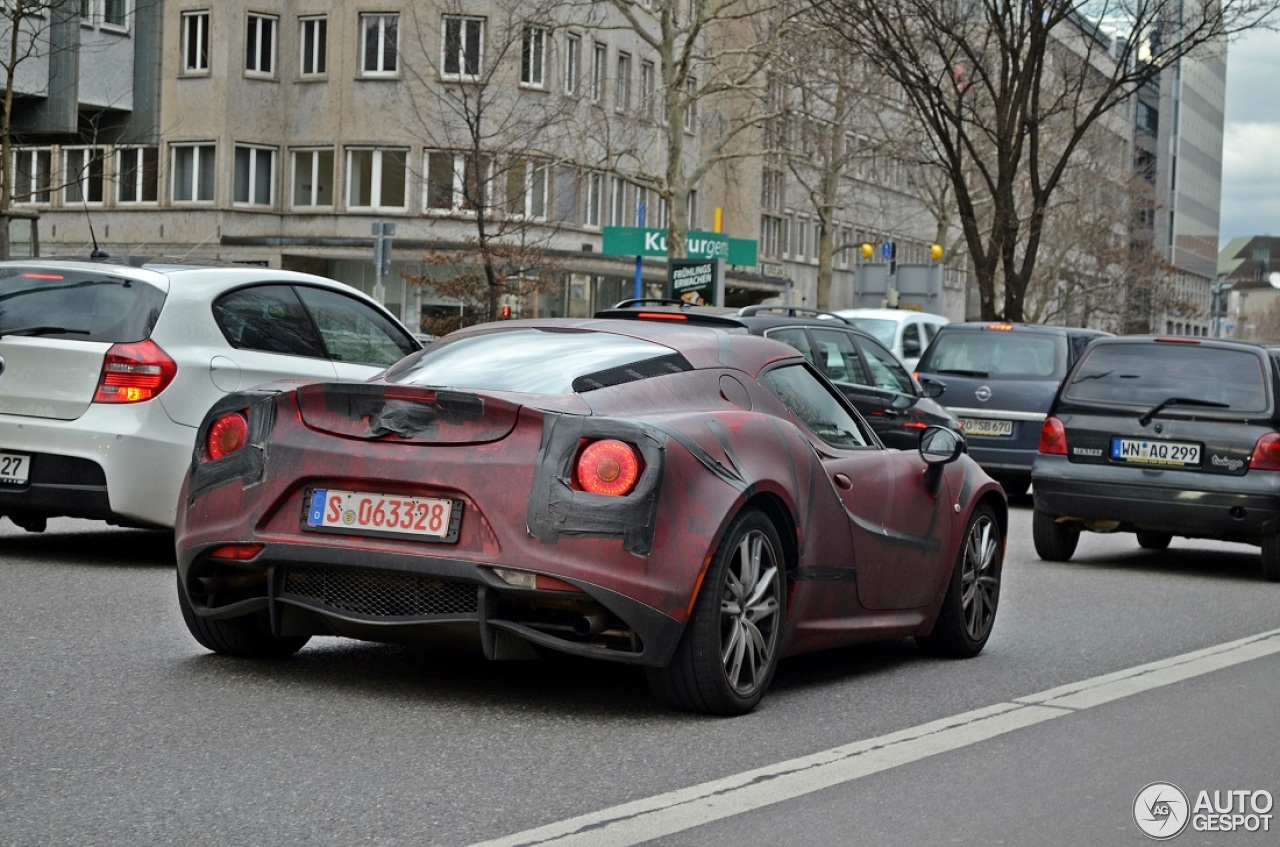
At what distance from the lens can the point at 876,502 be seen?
25.9ft

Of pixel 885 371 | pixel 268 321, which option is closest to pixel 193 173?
pixel 885 371

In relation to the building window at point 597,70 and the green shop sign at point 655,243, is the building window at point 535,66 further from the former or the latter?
the green shop sign at point 655,243

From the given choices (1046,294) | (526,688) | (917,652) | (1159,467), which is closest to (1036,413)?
(1159,467)

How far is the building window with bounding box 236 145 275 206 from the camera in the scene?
52.3m

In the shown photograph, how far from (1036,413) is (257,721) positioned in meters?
14.8

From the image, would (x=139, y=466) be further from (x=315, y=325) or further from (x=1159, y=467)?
(x=1159, y=467)

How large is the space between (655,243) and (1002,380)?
74.7 feet

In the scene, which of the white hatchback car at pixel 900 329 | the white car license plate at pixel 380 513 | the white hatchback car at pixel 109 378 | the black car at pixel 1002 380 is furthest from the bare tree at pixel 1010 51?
the white car license plate at pixel 380 513

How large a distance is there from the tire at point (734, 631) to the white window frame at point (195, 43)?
156 ft

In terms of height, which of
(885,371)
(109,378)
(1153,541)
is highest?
(885,371)

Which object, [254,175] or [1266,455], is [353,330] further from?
[254,175]

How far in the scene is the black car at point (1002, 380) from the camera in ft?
66.6

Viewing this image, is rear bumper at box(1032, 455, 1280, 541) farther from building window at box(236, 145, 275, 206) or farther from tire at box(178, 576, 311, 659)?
building window at box(236, 145, 275, 206)

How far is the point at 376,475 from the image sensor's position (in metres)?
6.55
